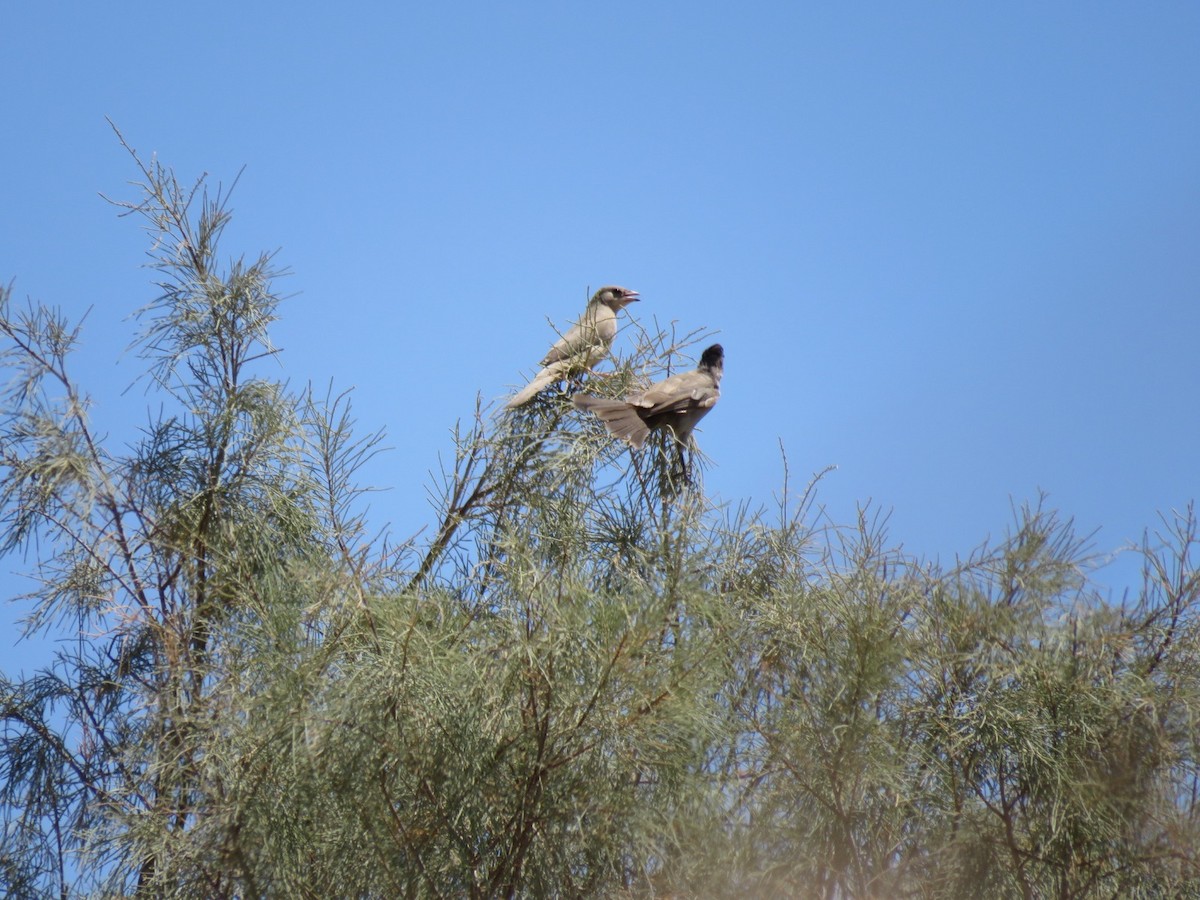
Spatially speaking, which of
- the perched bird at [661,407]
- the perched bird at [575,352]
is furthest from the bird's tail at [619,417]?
the perched bird at [575,352]

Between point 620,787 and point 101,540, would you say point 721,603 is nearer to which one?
point 620,787

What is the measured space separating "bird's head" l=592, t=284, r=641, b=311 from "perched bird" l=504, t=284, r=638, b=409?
0.21 m

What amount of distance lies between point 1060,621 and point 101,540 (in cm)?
268

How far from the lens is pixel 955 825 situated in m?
3.12

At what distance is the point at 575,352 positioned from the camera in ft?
12.9

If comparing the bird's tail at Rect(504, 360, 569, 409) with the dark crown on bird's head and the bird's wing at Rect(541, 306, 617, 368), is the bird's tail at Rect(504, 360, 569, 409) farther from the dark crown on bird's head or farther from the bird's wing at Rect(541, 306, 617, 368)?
the dark crown on bird's head

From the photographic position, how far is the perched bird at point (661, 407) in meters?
3.71

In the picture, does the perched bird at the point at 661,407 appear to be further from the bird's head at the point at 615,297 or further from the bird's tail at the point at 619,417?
the bird's head at the point at 615,297

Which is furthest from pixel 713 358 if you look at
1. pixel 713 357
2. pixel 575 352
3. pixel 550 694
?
pixel 550 694

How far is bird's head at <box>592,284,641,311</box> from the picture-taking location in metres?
4.32

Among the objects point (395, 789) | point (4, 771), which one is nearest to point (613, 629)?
point (395, 789)

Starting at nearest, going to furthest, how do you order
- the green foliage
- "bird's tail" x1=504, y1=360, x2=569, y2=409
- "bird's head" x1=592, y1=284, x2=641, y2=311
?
the green foliage, "bird's tail" x1=504, y1=360, x2=569, y2=409, "bird's head" x1=592, y1=284, x2=641, y2=311

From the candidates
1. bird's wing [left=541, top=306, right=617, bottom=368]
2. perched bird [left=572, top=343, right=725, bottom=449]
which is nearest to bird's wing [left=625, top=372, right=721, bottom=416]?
perched bird [left=572, top=343, right=725, bottom=449]

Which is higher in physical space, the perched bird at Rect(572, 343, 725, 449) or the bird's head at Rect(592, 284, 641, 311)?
the bird's head at Rect(592, 284, 641, 311)
